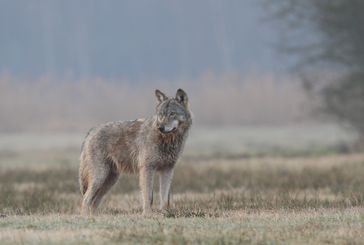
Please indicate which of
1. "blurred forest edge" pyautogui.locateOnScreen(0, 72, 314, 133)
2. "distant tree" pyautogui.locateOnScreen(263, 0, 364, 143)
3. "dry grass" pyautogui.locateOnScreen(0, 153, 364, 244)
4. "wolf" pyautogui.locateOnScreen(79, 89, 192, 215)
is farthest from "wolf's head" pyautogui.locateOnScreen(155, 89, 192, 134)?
"blurred forest edge" pyautogui.locateOnScreen(0, 72, 314, 133)

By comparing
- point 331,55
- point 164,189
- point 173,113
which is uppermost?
point 331,55

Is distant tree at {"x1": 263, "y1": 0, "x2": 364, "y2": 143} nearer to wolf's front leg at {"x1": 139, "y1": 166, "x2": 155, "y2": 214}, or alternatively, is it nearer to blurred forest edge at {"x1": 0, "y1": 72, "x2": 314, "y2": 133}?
wolf's front leg at {"x1": 139, "y1": 166, "x2": 155, "y2": 214}

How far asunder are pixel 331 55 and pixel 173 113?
23.5 meters

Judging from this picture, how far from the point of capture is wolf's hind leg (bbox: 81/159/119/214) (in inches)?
533

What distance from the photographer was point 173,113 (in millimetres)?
12664

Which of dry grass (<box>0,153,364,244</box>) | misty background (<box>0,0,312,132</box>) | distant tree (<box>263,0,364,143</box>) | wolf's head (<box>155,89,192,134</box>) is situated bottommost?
dry grass (<box>0,153,364,244</box>)

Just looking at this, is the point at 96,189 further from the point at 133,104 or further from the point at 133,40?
the point at 133,40

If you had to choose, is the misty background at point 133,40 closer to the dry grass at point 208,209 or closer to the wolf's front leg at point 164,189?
the dry grass at point 208,209

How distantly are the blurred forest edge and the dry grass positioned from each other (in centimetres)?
3780

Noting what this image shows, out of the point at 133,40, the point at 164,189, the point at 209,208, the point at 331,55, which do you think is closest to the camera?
the point at 164,189

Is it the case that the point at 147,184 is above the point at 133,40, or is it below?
below

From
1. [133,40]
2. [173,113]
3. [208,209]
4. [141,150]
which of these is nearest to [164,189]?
[141,150]

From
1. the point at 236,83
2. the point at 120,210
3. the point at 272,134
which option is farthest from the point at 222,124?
the point at 120,210

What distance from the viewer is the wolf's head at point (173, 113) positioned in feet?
41.3
